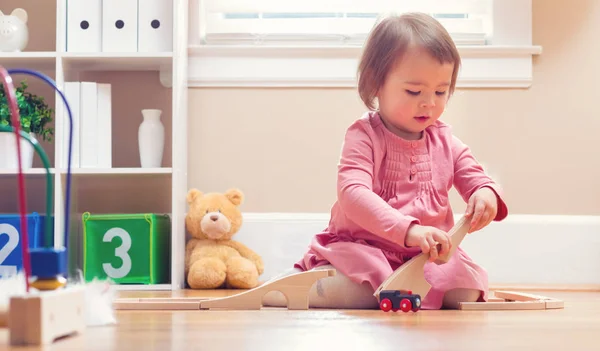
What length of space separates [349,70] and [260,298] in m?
1.05

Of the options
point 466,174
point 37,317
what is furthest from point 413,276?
point 37,317

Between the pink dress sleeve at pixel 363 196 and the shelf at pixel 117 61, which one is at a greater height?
the shelf at pixel 117 61

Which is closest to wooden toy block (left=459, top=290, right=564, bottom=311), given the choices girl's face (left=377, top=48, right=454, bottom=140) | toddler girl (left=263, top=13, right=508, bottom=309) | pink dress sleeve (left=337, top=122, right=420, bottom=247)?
toddler girl (left=263, top=13, right=508, bottom=309)

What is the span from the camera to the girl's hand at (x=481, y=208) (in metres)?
1.46

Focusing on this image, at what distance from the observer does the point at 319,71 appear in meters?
2.27

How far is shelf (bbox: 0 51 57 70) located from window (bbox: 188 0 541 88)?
14.6 inches

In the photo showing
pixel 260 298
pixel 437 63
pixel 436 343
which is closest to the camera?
pixel 436 343

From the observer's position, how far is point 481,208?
1474 mm

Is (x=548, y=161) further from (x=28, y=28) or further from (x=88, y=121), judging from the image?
(x=28, y=28)

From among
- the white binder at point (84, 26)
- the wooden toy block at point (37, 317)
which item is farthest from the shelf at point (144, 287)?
the wooden toy block at point (37, 317)

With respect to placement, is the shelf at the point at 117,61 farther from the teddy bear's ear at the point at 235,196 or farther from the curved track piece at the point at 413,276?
the curved track piece at the point at 413,276

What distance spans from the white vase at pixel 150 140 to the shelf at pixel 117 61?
0.43ft

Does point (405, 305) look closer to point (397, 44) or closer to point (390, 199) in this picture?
point (390, 199)

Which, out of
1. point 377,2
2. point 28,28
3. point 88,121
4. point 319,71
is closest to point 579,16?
point 377,2
